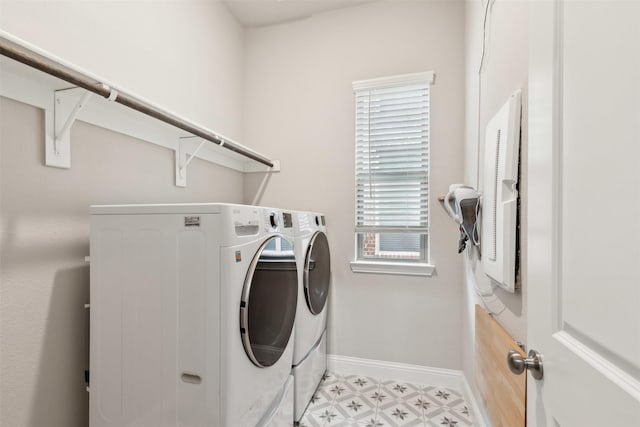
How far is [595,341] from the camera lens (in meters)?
0.46

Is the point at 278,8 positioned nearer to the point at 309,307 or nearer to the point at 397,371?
the point at 309,307

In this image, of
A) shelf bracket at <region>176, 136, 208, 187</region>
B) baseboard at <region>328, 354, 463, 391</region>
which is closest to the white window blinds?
baseboard at <region>328, 354, 463, 391</region>

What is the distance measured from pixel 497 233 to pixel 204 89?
1.95 meters

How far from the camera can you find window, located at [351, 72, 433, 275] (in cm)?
219

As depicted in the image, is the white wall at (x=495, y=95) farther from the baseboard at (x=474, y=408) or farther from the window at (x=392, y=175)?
the window at (x=392, y=175)

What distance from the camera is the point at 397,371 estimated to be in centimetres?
219

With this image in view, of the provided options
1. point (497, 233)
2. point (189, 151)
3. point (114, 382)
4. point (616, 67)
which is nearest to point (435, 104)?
point (497, 233)

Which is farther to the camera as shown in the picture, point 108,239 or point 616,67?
point 108,239

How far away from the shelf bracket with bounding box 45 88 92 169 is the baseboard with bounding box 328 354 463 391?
6.71ft

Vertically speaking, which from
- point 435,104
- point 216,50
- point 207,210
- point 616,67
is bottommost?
point 207,210

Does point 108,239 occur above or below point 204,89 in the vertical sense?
below

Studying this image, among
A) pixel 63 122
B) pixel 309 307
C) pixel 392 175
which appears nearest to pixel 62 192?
pixel 63 122

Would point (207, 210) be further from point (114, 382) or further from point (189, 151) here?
point (189, 151)

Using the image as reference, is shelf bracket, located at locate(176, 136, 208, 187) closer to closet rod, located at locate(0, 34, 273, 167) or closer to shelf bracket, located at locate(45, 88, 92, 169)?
closet rod, located at locate(0, 34, 273, 167)
